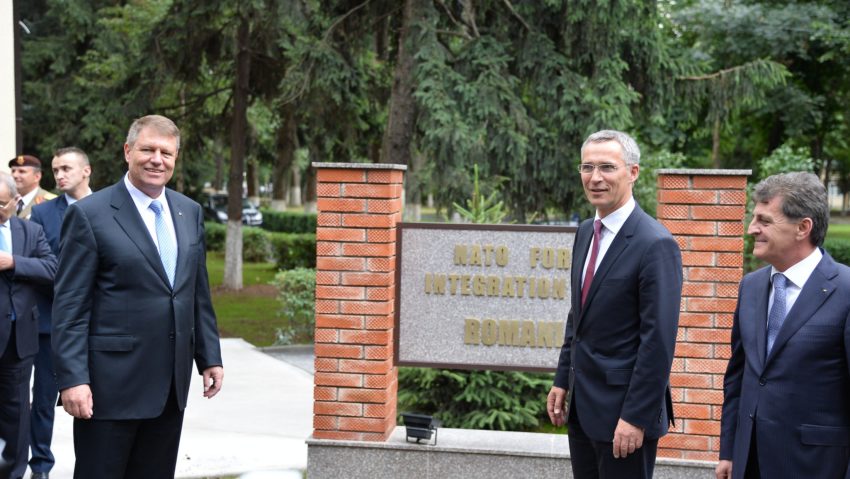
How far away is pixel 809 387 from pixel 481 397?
374cm

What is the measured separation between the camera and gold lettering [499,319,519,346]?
5.86 m

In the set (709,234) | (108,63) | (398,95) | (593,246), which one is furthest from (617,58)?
(108,63)

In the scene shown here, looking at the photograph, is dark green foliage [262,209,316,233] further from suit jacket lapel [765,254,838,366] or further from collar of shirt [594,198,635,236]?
suit jacket lapel [765,254,838,366]

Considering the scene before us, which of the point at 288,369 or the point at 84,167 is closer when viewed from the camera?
the point at 84,167

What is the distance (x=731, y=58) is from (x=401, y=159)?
979 cm

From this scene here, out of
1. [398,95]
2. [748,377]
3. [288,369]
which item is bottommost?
[288,369]

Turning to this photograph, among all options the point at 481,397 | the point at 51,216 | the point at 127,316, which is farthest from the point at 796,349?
the point at 51,216

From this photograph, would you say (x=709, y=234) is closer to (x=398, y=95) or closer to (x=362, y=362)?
(x=362, y=362)

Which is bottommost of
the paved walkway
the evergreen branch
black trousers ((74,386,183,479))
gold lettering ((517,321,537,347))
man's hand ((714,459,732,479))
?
the paved walkway

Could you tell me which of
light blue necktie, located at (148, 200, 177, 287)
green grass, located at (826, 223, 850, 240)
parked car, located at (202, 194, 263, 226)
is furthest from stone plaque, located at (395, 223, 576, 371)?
parked car, located at (202, 194, 263, 226)

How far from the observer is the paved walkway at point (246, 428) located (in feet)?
21.2

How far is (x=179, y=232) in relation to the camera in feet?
13.3

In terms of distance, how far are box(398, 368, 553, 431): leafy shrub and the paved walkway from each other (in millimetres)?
1012

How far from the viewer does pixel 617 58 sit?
12609 mm
